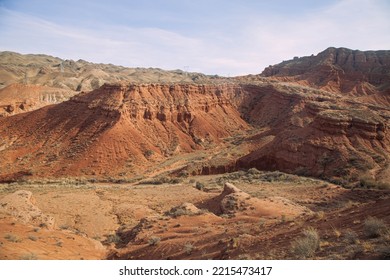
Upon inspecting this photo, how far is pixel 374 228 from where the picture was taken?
9.23 m

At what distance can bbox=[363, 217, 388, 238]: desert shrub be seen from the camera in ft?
29.9

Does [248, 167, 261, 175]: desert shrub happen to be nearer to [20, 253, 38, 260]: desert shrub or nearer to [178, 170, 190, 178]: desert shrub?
[178, 170, 190, 178]: desert shrub

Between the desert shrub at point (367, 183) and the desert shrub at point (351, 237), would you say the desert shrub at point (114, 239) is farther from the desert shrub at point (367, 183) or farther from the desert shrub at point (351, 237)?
the desert shrub at point (367, 183)

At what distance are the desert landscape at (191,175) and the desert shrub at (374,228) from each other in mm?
38

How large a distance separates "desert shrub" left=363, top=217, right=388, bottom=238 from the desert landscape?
4 centimetres

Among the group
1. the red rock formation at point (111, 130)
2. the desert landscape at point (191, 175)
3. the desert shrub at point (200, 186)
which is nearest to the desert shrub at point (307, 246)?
the desert landscape at point (191, 175)

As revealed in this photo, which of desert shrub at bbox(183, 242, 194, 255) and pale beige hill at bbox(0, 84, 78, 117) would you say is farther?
pale beige hill at bbox(0, 84, 78, 117)

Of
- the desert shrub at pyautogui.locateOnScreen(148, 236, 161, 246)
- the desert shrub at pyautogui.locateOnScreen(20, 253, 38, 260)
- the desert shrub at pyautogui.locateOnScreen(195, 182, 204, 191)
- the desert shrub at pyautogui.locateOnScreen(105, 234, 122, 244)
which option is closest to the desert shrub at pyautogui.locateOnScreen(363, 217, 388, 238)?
the desert shrub at pyautogui.locateOnScreen(148, 236, 161, 246)

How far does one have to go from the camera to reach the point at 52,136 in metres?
43.3

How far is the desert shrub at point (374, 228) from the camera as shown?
9109 mm

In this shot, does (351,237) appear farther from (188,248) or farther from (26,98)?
(26,98)

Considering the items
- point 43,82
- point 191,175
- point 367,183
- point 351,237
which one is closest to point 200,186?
point 191,175

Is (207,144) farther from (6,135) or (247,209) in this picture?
(247,209)
